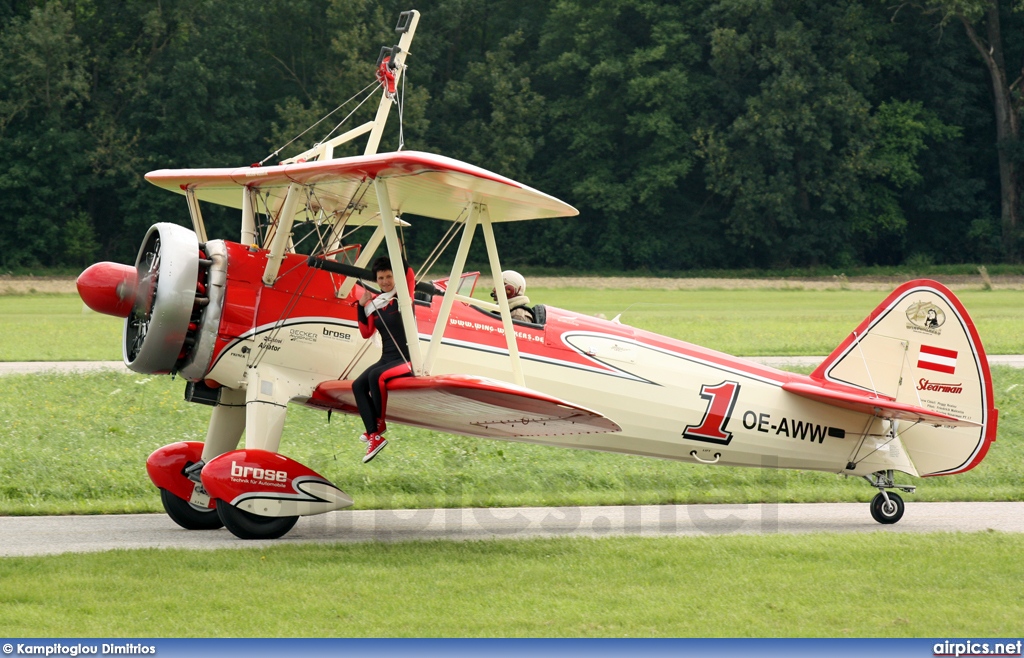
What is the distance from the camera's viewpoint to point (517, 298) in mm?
10180

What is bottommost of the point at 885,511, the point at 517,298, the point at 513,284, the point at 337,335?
the point at 885,511

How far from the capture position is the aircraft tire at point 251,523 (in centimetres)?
896

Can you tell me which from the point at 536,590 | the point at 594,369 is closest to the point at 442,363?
the point at 594,369

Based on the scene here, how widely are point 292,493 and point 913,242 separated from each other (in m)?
57.0

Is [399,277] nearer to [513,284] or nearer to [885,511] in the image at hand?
[513,284]

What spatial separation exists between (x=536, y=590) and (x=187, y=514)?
145 inches

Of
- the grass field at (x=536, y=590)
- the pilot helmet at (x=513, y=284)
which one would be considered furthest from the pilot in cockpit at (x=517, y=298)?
the grass field at (x=536, y=590)

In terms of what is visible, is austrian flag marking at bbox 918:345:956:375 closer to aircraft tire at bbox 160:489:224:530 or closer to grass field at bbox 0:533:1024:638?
grass field at bbox 0:533:1024:638

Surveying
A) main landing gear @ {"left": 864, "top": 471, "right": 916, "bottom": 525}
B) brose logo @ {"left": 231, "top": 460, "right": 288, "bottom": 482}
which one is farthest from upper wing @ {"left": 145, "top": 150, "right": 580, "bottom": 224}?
main landing gear @ {"left": 864, "top": 471, "right": 916, "bottom": 525}

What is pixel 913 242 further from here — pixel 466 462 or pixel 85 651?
pixel 85 651

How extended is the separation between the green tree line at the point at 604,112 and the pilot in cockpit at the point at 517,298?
4058cm

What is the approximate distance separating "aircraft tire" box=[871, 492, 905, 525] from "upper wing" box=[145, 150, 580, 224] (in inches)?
164

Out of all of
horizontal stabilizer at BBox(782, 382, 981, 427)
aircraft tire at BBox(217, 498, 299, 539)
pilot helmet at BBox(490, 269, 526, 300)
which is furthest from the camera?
pilot helmet at BBox(490, 269, 526, 300)

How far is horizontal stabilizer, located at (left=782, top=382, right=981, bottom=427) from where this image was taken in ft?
32.2
